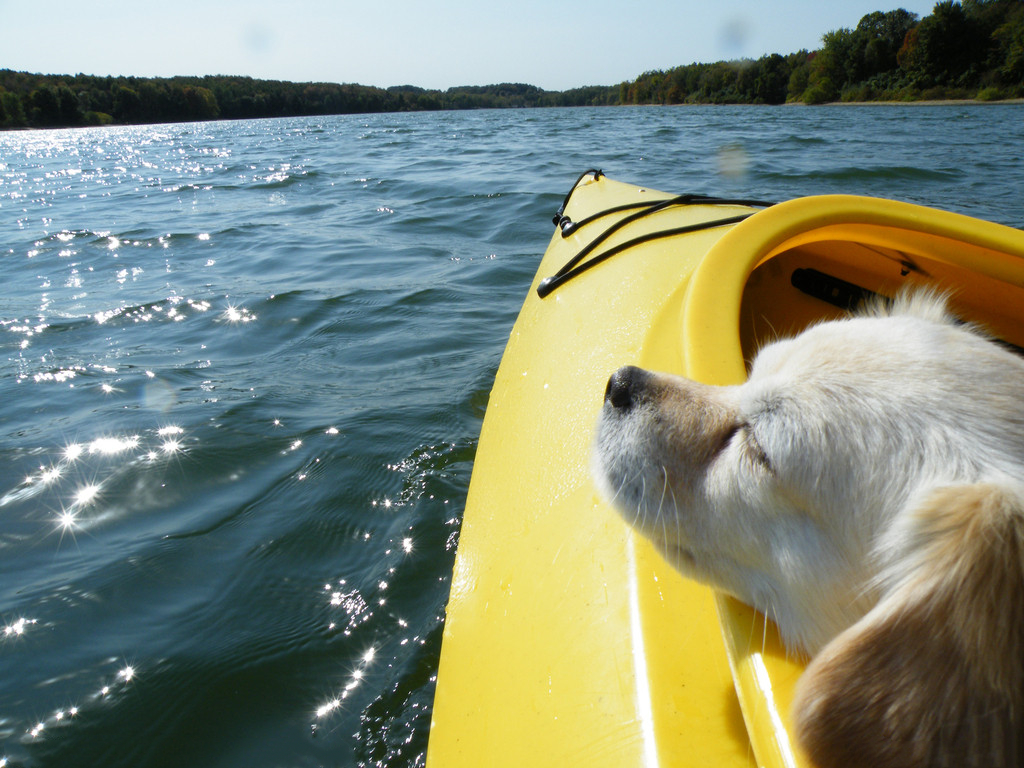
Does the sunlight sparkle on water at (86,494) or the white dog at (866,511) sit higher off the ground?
the white dog at (866,511)

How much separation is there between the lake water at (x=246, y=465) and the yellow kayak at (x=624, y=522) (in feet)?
1.98

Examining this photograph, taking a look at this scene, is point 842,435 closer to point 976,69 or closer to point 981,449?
point 981,449

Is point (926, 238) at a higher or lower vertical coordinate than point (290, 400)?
higher

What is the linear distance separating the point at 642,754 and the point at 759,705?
29 cm

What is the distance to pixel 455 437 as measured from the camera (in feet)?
12.5

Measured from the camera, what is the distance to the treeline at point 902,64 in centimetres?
4844

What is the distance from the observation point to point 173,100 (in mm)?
65438

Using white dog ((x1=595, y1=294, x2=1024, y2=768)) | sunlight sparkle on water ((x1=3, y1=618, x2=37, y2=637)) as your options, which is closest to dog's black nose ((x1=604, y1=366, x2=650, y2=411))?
white dog ((x1=595, y1=294, x2=1024, y2=768))

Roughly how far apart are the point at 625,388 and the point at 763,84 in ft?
249

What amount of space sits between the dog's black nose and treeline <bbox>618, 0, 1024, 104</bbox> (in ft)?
182

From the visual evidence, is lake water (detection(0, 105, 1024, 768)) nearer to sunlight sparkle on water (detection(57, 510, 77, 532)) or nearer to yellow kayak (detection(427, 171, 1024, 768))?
sunlight sparkle on water (detection(57, 510, 77, 532))

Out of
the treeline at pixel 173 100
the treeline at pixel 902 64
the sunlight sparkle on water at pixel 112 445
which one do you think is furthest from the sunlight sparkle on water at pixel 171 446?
the treeline at pixel 173 100

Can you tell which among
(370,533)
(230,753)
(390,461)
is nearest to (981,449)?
(230,753)

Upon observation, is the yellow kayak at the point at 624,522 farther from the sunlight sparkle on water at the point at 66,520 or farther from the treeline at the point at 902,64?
the treeline at the point at 902,64
